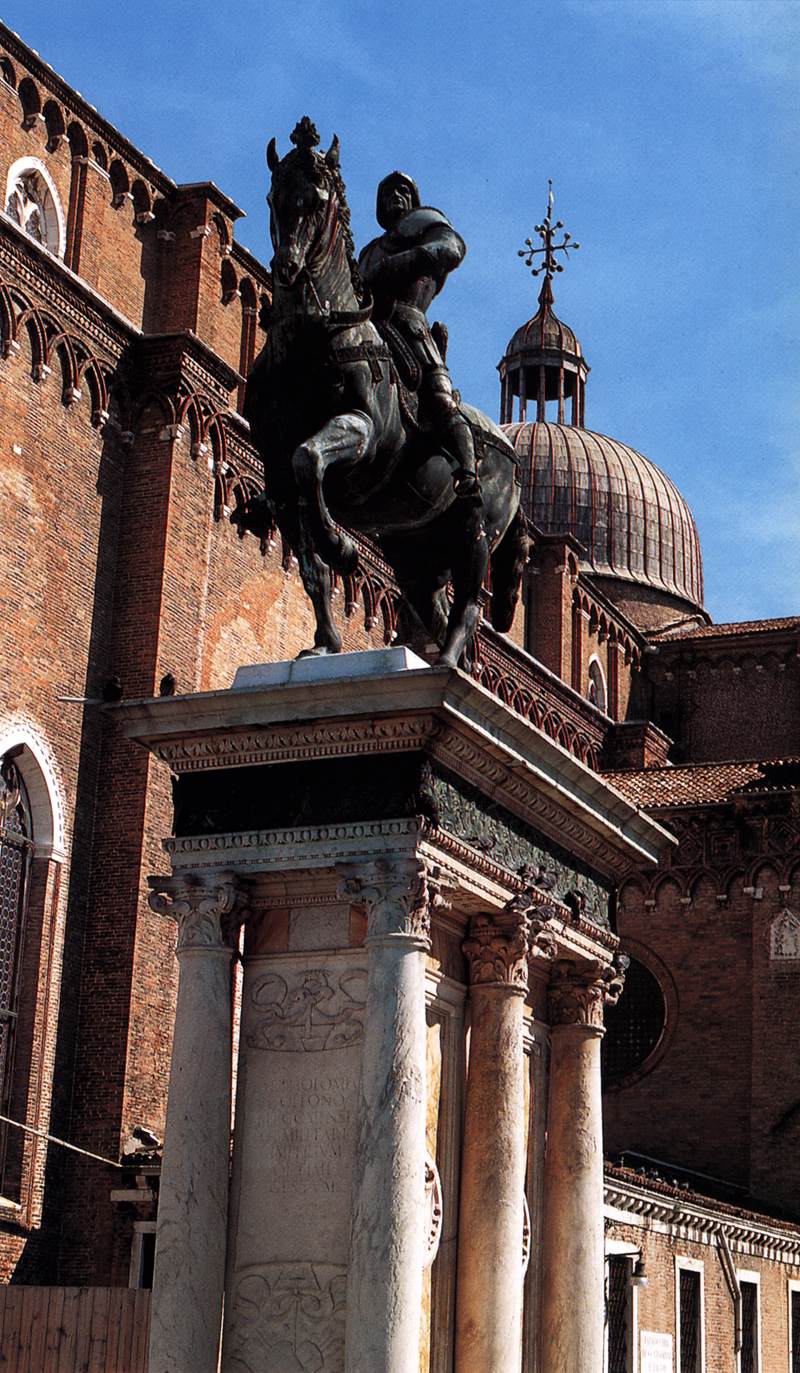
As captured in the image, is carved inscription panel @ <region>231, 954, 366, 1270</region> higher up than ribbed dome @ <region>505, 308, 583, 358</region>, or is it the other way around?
ribbed dome @ <region>505, 308, 583, 358</region>

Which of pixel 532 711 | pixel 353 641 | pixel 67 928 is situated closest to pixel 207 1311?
pixel 67 928

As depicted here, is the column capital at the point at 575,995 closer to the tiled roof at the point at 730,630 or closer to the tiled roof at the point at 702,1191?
the tiled roof at the point at 702,1191

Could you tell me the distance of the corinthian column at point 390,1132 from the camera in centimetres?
873

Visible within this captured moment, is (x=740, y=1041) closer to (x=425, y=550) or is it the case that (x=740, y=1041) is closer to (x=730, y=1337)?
(x=730, y=1337)

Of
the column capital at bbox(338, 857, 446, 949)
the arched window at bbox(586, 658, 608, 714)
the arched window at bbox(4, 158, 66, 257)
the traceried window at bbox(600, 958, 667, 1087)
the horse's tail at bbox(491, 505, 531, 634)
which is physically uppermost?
the arched window at bbox(586, 658, 608, 714)

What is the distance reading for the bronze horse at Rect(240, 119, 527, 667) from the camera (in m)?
9.78

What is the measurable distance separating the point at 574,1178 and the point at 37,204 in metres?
16.2

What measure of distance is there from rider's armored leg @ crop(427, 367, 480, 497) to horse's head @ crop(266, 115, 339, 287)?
0.93m

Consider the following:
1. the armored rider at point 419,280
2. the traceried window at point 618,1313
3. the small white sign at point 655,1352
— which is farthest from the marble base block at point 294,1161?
the small white sign at point 655,1352

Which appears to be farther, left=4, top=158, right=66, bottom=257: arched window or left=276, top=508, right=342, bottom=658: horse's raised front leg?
left=4, top=158, right=66, bottom=257: arched window

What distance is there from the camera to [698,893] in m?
30.3

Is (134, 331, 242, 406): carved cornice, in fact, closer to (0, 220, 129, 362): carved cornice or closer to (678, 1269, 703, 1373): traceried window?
(0, 220, 129, 362): carved cornice

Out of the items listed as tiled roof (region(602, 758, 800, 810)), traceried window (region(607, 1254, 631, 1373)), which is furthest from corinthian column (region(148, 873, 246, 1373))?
tiled roof (region(602, 758, 800, 810))

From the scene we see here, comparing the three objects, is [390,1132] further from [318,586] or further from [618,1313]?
[618,1313]
